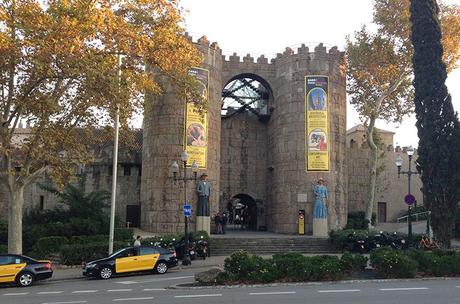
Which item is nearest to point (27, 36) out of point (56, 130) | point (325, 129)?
point (56, 130)

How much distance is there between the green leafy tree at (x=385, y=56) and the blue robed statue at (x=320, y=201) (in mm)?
3472

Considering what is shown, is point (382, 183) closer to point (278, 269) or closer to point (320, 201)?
point (320, 201)

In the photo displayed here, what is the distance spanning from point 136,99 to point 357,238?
1472cm

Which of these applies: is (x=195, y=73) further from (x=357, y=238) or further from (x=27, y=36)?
(x=27, y=36)

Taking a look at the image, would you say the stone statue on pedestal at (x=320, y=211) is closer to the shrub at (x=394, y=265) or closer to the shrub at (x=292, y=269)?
the shrub at (x=394, y=265)

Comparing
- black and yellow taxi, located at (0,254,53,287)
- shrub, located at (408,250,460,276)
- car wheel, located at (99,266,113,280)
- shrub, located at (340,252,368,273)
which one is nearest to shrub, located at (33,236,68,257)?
car wheel, located at (99,266,113,280)

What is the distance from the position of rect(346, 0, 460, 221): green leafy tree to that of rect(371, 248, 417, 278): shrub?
18086 millimetres

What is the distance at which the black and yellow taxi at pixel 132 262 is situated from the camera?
20.8m

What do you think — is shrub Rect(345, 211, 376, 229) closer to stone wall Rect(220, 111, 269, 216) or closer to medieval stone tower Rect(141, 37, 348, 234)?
medieval stone tower Rect(141, 37, 348, 234)

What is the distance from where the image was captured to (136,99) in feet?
77.9

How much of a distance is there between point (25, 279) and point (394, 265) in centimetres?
1357

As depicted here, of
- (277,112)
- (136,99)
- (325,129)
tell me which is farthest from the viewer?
(277,112)

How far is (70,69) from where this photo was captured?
18234mm

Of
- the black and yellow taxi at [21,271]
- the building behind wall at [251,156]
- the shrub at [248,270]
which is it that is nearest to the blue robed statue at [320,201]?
the building behind wall at [251,156]
